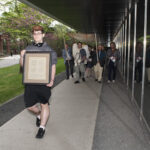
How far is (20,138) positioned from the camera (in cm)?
404

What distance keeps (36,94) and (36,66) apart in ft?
1.72

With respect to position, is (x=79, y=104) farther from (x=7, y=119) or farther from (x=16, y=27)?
(x=16, y=27)

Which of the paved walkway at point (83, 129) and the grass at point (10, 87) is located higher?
the grass at point (10, 87)

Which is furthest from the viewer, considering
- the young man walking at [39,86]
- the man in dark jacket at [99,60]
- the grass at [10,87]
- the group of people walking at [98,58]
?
the man in dark jacket at [99,60]

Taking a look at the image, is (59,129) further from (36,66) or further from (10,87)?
(10,87)

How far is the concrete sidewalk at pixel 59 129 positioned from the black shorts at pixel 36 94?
643mm

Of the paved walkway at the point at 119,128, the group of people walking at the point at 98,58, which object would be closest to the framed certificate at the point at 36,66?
the paved walkway at the point at 119,128

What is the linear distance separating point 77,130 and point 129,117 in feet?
4.87

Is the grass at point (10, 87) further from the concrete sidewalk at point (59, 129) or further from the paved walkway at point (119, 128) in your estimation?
the paved walkway at point (119, 128)

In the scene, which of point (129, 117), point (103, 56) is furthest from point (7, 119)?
point (103, 56)

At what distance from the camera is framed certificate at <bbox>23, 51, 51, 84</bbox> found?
3826 mm

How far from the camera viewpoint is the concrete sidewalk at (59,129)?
376 centimetres

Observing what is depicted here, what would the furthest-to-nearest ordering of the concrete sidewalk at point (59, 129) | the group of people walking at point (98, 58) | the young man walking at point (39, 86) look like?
the group of people walking at point (98, 58)
the young man walking at point (39, 86)
the concrete sidewalk at point (59, 129)

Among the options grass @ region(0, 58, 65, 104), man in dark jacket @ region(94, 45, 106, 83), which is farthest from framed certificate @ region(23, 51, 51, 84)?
man in dark jacket @ region(94, 45, 106, 83)
